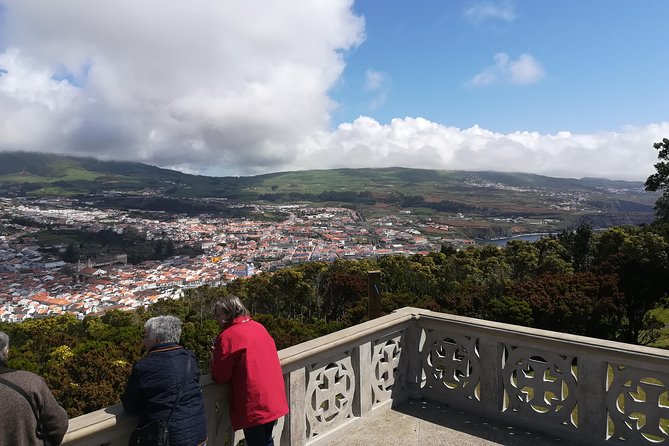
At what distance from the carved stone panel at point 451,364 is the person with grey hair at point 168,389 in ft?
8.87

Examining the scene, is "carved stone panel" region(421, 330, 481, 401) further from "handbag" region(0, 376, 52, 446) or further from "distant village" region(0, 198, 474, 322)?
"distant village" region(0, 198, 474, 322)

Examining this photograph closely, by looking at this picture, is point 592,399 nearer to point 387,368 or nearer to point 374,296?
point 387,368

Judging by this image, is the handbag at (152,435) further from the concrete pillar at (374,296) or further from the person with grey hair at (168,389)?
the concrete pillar at (374,296)

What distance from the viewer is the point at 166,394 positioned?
7.32 feet

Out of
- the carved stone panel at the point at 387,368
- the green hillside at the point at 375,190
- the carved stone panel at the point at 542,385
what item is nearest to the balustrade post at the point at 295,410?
the carved stone panel at the point at 387,368

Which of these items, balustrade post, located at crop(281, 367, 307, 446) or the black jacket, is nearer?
the black jacket

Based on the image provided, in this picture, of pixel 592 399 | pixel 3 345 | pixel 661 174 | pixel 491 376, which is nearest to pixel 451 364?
pixel 491 376

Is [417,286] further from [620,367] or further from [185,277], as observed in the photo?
[185,277]

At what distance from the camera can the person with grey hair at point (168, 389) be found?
221 centimetres

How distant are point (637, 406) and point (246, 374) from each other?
9.67 feet

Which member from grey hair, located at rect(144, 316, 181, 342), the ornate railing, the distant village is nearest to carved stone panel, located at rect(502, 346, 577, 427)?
the ornate railing

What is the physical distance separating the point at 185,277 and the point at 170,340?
5051cm

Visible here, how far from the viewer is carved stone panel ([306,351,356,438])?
3.53m

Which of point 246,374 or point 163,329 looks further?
point 246,374
